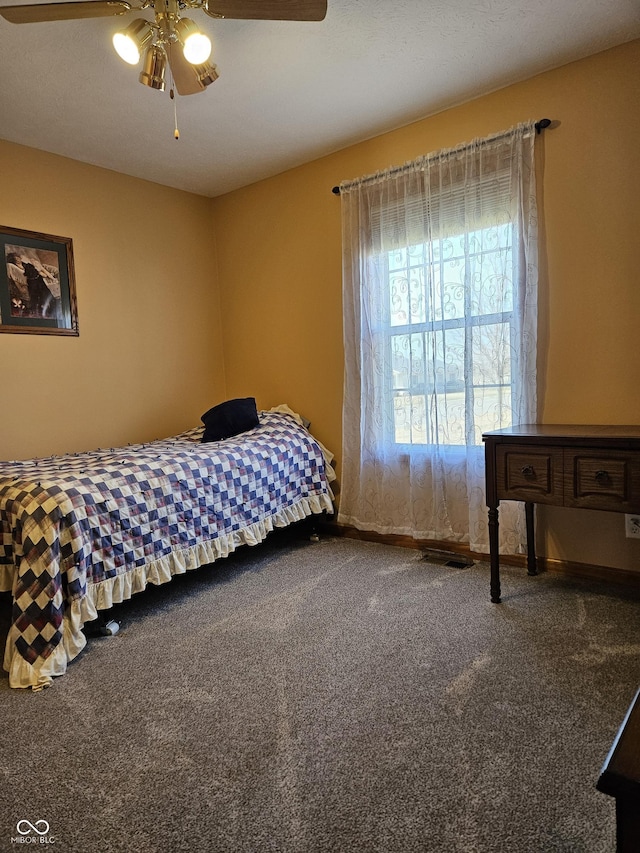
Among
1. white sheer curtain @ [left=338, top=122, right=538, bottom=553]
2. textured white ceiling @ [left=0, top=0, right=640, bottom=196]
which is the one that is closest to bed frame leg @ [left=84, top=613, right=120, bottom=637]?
white sheer curtain @ [left=338, top=122, right=538, bottom=553]

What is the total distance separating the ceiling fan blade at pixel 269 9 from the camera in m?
1.58

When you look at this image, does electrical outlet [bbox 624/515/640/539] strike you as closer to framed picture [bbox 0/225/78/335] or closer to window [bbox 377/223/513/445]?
window [bbox 377/223/513/445]

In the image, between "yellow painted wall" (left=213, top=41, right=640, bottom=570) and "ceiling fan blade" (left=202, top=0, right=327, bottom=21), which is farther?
"yellow painted wall" (left=213, top=41, right=640, bottom=570)

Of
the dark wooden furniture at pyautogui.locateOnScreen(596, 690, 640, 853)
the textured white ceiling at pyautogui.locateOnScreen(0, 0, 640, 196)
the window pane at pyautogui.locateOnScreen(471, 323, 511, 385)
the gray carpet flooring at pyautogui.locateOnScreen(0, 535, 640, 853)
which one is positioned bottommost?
the gray carpet flooring at pyautogui.locateOnScreen(0, 535, 640, 853)

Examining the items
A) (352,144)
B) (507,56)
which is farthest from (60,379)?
(507,56)

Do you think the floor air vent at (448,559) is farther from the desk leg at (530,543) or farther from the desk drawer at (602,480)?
the desk drawer at (602,480)

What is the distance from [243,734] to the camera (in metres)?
1.43

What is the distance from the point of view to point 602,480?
192 centimetres

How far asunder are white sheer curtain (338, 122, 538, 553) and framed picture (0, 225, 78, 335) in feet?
5.55

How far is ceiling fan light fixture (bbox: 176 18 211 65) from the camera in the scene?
5.54 ft

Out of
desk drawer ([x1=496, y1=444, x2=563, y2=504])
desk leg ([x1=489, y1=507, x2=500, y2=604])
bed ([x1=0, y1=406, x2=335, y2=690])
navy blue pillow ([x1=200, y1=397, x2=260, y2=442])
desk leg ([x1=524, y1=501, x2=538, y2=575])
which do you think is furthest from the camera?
navy blue pillow ([x1=200, y1=397, x2=260, y2=442])

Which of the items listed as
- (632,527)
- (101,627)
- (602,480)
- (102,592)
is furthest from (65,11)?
(632,527)

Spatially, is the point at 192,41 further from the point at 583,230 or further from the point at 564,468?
the point at 564,468

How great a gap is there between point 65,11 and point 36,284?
1733mm
